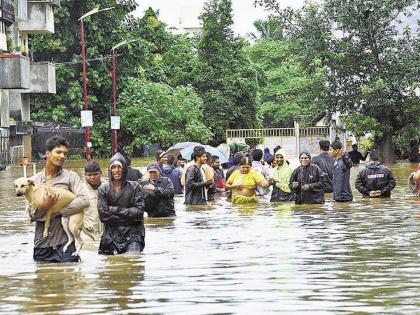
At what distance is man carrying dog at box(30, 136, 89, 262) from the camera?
40.1 ft

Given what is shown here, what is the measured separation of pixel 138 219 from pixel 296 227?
5.85 m

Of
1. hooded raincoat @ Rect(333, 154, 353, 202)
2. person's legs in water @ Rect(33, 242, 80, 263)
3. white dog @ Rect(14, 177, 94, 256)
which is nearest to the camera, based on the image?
white dog @ Rect(14, 177, 94, 256)

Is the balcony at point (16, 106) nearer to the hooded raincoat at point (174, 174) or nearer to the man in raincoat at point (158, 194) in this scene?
the hooded raincoat at point (174, 174)

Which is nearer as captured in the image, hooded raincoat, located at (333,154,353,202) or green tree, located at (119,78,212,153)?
hooded raincoat, located at (333,154,353,202)

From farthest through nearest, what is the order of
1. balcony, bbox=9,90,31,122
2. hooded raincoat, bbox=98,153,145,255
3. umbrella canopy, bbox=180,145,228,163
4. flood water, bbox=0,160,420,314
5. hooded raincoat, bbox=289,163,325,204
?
balcony, bbox=9,90,31,122 → umbrella canopy, bbox=180,145,228,163 → hooded raincoat, bbox=289,163,325,204 → hooded raincoat, bbox=98,153,145,255 → flood water, bbox=0,160,420,314

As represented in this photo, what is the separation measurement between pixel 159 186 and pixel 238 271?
7.36 meters

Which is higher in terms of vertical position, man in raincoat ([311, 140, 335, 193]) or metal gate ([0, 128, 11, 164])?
metal gate ([0, 128, 11, 164])

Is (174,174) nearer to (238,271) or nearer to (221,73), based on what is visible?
(238,271)

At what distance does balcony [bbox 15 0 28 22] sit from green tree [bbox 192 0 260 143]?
22.5 meters

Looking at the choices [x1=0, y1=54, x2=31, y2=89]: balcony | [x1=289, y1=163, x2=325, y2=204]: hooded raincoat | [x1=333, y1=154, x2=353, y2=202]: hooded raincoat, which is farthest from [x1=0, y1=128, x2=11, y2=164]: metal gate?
[x1=289, y1=163, x2=325, y2=204]: hooded raincoat

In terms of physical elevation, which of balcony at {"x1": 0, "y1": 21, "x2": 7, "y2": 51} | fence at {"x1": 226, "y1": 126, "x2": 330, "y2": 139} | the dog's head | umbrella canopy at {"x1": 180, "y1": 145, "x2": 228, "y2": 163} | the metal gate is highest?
balcony at {"x1": 0, "y1": 21, "x2": 7, "y2": 51}

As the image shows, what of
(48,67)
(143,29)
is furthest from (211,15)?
(48,67)

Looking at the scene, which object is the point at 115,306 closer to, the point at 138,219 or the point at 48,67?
the point at 138,219

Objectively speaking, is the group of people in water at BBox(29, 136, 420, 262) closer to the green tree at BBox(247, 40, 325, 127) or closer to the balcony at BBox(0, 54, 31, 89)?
the balcony at BBox(0, 54, 31, 89)
